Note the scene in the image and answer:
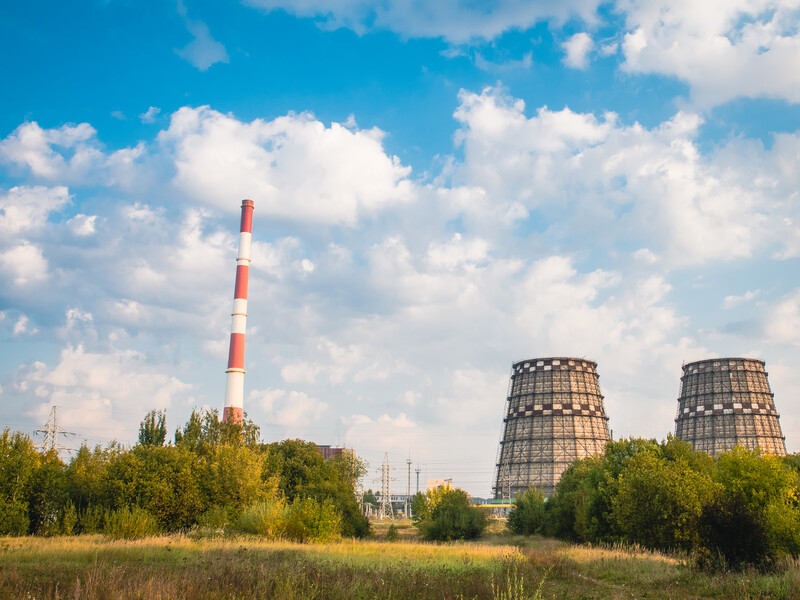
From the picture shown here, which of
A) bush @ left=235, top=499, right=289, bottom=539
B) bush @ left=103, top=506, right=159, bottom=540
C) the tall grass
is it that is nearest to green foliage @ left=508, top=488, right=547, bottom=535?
bush @ left=235, top=499, right=289, bottom=539

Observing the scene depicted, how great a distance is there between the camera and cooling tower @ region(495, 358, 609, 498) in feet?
298

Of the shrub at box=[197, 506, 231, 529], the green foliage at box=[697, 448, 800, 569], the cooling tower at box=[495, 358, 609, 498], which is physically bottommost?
the shrub at box=[197, 506, 231, 529]

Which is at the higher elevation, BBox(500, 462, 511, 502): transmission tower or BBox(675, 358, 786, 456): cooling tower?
BBox(675, 358, 786, 456): cooling tower

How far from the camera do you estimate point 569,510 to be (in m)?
46.1

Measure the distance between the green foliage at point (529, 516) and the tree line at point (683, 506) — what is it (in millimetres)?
92

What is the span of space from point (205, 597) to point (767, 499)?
27872 mm

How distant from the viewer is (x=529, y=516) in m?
52.8

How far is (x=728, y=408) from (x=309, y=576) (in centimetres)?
10335

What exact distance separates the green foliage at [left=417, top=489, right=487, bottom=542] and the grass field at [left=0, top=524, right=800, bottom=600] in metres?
Result: 27.3

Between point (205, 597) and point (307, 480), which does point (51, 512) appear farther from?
point (307, 480)

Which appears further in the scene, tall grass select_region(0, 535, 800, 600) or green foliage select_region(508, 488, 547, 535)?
green foliage select_region(508, 488, 547, 535)

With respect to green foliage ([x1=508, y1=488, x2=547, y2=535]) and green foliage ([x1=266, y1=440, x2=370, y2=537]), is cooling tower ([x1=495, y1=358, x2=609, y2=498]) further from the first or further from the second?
green foliage ([x1=266, y1=440, x2=370, y2=537])

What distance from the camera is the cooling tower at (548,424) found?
90875 mm

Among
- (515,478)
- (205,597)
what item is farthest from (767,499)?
→ (515,478)
